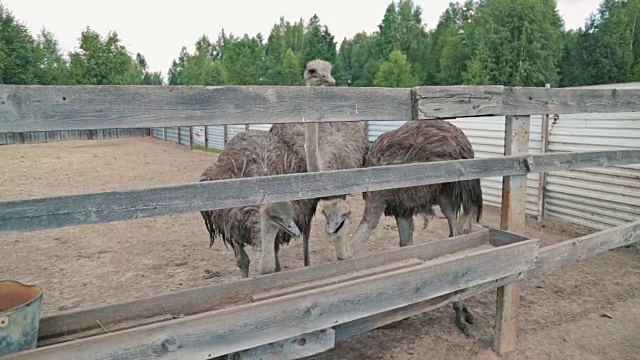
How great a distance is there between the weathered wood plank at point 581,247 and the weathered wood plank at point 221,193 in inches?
21.2

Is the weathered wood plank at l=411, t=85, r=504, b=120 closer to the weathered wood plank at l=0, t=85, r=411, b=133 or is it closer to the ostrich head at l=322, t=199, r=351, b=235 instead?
the weathered wood plank at l=0, t=85, r=411, b=133

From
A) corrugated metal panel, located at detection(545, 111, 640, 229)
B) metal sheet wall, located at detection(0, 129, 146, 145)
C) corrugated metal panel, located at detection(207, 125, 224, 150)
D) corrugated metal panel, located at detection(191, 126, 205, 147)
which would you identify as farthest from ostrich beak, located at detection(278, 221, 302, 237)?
metal sheet wall, located at detection(0, 129, 146, 145)

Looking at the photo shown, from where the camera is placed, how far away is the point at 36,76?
93.6ft

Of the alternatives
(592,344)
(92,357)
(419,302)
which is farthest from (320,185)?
(592,344)

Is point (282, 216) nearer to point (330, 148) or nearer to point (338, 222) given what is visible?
point (338, 222)

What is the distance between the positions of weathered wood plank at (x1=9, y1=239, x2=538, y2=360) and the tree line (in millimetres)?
28887

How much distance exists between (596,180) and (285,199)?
531cm

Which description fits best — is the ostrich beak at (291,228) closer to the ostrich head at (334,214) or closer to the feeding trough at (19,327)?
the ostrich head at (334,214)

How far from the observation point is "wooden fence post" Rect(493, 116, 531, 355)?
2.79m

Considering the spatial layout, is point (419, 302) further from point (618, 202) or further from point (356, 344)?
point (618, 202)

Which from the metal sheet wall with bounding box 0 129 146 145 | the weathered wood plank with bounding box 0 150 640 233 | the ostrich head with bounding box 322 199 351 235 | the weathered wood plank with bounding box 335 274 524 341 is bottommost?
the metal sheet wall with bounding box 0 129 146 145

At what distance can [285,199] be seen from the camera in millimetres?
2020

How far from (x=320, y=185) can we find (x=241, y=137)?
217 cm

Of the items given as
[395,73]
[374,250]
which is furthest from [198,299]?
[395,73]
